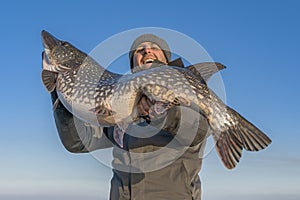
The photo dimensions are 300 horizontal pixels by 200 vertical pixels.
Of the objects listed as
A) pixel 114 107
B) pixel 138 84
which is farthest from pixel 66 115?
pixel 138 84

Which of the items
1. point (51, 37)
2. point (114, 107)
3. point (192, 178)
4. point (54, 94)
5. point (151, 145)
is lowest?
point (192, 178)

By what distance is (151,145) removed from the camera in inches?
165

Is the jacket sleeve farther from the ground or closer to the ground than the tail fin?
farther from the ground

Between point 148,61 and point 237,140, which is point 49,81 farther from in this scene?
point 237,140

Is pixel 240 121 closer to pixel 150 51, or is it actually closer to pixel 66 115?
pixel 150 51

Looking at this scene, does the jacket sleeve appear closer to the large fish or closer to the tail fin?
the large fish

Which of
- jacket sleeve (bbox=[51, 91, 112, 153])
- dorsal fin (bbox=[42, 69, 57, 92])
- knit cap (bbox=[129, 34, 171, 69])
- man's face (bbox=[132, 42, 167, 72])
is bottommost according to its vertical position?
jacket sleeve (bbox=[51, 91, 112, 153])

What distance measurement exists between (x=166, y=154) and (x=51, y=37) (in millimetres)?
2295

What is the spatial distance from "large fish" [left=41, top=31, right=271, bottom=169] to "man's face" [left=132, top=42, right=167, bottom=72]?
1.15 feet

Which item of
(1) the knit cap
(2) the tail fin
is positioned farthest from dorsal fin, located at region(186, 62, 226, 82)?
(1) the knit cap

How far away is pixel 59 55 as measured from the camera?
518 centimetres

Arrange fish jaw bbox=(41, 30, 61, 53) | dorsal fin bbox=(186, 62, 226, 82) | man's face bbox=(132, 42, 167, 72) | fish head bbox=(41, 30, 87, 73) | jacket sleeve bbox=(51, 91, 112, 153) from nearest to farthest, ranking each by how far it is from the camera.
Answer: dorsal fin bbox=(186, 62, 226, 82)
jacket sleeve bbox=(51, 91, 112, 153)
man's face bbox=(132, 42, 167, 72)
fish head bbox=(41, 30, 87, 73)
fish jaw bbox=(41, 30, 61, 53)

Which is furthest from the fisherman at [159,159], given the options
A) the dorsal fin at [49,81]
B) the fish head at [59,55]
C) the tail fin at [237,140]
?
the fish head at [59,55]

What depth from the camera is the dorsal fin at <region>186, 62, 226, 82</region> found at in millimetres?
4391
